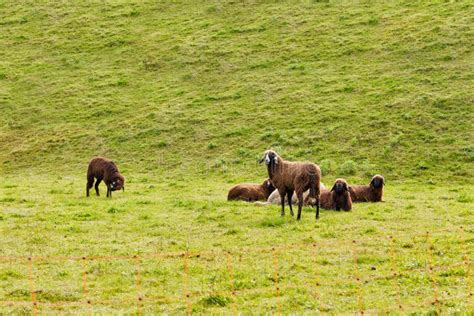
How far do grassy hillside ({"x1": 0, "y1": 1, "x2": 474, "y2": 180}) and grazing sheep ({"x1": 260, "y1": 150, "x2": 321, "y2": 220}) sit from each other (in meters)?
10.3

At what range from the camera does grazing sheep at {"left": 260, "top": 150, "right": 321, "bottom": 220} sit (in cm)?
1906

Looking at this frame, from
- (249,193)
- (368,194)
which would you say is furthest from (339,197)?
(249,193)

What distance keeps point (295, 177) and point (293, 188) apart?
1.65 feet

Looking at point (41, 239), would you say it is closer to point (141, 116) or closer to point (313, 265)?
point (313, 265)

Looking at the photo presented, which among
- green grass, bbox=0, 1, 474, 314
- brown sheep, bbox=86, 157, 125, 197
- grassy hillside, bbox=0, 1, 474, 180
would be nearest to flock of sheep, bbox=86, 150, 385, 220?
brown sheep, bbox=86, 157, 125, 197

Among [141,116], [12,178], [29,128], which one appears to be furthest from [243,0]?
[12,178]

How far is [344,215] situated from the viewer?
19531mm

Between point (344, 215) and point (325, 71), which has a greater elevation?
point (325, 71)

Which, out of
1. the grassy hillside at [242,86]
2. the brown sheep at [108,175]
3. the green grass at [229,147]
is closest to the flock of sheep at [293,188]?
the brown sheep at [108,175]

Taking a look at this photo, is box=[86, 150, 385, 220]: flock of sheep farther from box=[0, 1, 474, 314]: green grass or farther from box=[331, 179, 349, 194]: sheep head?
box=[0, 1, 474, 314]: green grass

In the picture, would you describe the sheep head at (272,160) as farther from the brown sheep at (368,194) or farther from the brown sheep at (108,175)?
the brown sheep at (108,175)

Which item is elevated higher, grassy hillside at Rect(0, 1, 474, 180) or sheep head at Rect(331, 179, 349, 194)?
grassy hillside at Rect(0, 1, 474, 180)

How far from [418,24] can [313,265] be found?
Answer: 36.2 m

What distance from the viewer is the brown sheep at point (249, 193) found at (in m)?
23.6
